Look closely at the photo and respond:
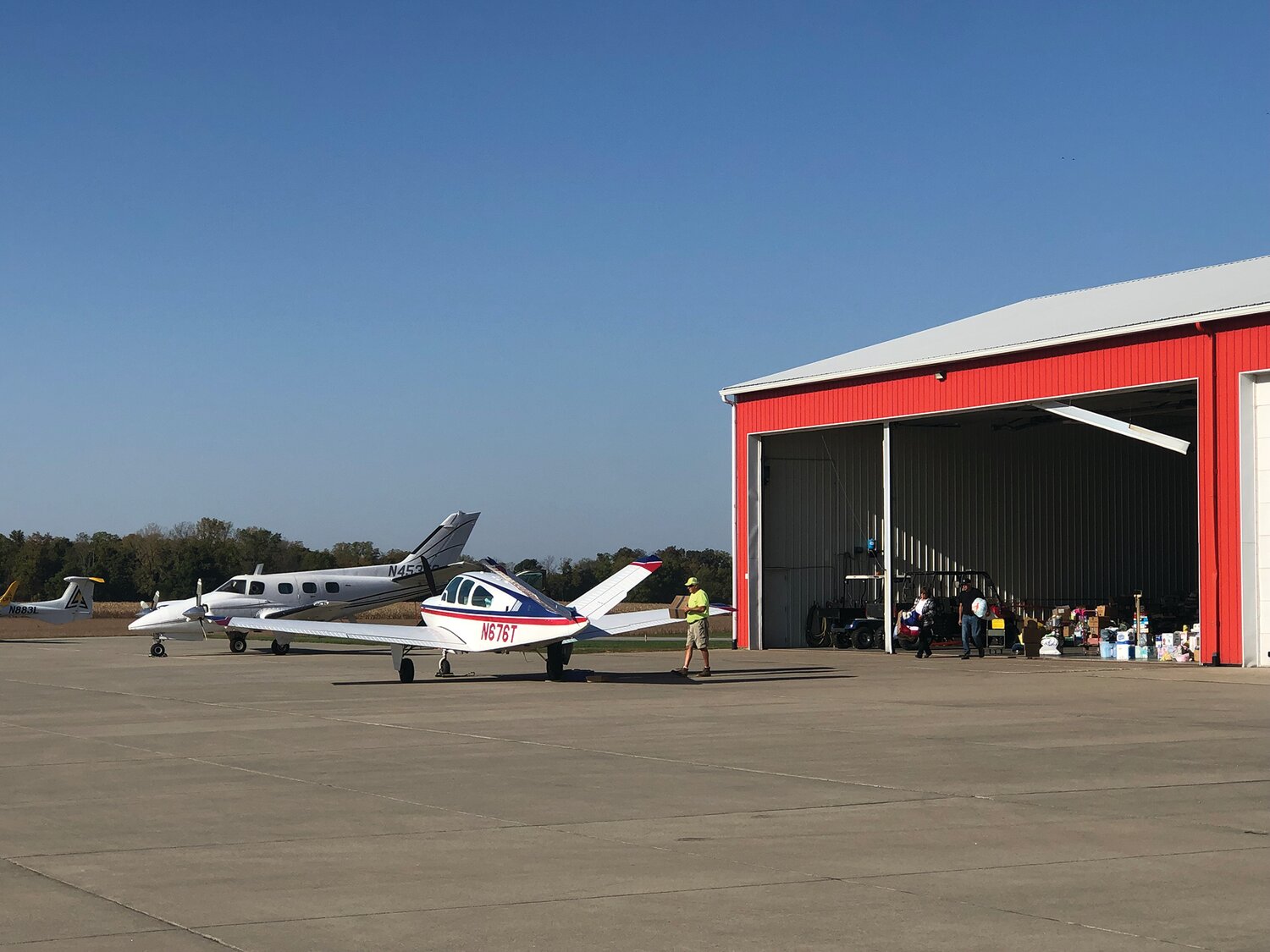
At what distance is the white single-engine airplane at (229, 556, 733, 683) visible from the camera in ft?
68.7

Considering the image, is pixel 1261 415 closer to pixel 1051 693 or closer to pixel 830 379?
pixel 1051 693

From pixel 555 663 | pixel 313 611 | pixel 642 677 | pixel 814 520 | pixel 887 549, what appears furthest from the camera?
pixel 313 611

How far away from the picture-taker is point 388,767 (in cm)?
1147

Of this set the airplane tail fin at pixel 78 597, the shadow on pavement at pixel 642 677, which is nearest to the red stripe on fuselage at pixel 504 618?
the shadow on pavement at pixel 642 677

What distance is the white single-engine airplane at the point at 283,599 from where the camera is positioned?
35.5m

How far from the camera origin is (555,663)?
22344 millimetres

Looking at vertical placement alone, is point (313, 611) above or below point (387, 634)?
below

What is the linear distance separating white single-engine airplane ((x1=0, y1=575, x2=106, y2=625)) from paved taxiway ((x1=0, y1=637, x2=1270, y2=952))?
118 ft

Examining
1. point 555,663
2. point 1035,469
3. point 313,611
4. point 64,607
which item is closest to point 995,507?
point 1035,469

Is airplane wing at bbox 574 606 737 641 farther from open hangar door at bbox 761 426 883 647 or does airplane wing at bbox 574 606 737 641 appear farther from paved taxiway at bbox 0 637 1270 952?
open hangar door at bbox 761 426 883 647

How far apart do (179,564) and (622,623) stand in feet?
278

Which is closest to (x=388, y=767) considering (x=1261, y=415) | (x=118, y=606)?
(x=1261, y=415)

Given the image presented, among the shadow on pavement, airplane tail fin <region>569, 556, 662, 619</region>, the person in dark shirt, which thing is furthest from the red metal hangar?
airplane tail fin <region>569, 556, 662, 619</region>

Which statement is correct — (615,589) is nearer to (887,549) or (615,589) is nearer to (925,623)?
(925,623)
